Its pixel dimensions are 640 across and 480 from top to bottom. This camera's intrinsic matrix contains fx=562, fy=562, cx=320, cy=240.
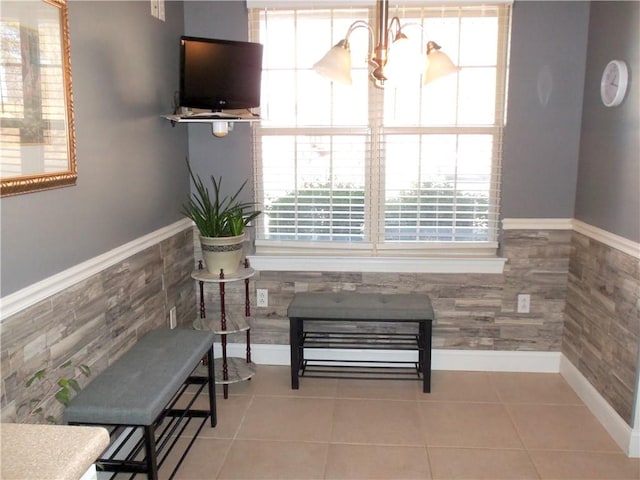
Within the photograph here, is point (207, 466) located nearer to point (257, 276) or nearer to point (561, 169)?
point (257, 276)

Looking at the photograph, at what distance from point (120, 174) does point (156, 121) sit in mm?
518

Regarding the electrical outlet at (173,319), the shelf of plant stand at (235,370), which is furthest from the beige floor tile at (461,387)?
the electrical outlet at (173,319)

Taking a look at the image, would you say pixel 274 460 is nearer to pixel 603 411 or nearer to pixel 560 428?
pixel 560 428

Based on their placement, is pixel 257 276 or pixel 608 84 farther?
pixel 257 276

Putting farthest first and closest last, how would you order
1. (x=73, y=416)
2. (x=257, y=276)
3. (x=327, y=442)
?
(x=257, y=276) → (x=327, y=442) → (x=73, y=416)

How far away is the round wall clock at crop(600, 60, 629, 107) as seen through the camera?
2682mm

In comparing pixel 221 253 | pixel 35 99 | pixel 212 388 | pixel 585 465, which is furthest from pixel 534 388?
pixel 35 99

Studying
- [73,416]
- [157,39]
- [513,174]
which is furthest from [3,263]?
[513,174]

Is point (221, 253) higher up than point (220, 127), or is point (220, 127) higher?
point (220, 127)

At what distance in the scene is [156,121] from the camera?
9.62ft

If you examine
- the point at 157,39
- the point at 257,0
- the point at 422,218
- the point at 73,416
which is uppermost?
the point at 257,0

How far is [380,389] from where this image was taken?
329cm

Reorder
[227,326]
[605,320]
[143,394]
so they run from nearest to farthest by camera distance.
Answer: [143,394]
[605,320]
[227,326]

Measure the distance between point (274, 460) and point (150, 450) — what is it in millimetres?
734
